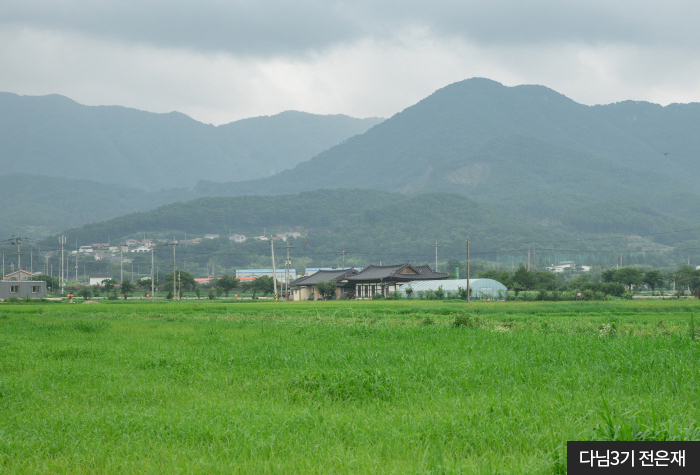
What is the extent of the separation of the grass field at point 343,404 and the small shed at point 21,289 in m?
64.4

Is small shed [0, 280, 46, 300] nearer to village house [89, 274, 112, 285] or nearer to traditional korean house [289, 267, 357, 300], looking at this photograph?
traditional korean house [289, 267, 357, 300]

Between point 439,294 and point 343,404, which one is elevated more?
point 343,404

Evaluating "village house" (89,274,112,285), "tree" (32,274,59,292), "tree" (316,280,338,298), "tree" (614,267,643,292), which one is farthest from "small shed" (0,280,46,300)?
"tree" (614,267,643,292)

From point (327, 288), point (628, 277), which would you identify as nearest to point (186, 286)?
point (327, 288)

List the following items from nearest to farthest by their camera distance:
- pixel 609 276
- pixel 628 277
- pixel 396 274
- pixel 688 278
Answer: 1. pixel 628 277
2. pixel 688 278
3. pixel 609 276
4. pixel 396 274

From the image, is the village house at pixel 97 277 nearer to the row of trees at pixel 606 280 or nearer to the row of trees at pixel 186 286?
the row of trees at pixel 186 286

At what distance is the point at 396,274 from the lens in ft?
246

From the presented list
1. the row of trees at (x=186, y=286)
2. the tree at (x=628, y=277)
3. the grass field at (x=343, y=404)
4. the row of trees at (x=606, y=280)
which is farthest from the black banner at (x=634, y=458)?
the row of trees at (x=186, y=286)

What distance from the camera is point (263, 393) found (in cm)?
964

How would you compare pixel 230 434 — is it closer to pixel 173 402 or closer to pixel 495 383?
pixel 173 402

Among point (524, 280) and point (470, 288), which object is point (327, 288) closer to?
point (470, 288)

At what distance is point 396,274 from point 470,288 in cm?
1458

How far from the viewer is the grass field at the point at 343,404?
20.7ft

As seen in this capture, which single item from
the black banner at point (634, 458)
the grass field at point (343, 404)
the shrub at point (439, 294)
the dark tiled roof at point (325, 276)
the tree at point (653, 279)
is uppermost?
the dark tiled roof at point (325, 276)
